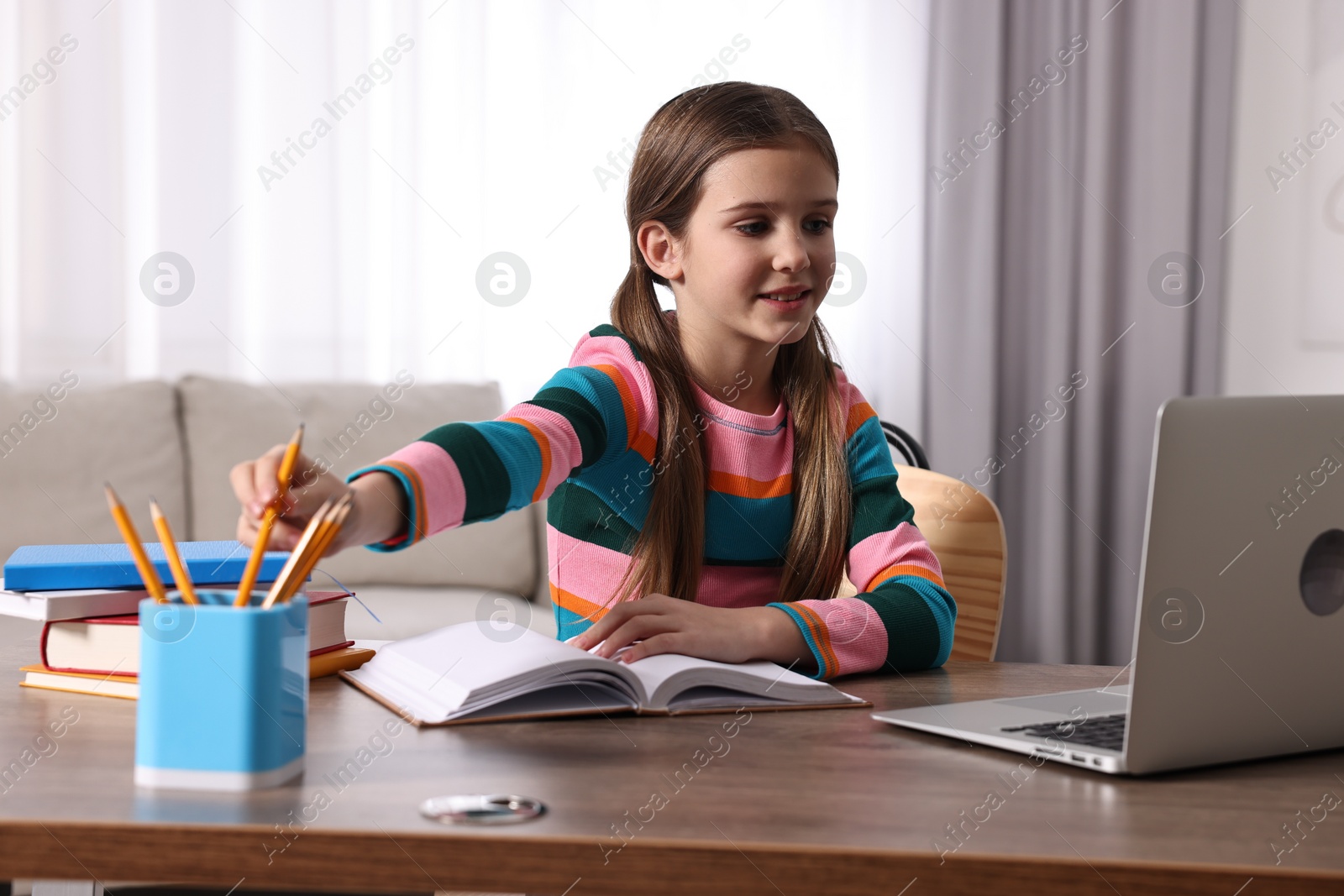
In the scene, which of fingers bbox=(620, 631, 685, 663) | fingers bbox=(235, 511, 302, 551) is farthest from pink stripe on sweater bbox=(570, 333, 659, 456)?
fingers bbox=(235, 511, 302, 551)

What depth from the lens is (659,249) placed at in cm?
133

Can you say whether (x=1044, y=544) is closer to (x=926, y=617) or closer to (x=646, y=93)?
(x=646, y=93)

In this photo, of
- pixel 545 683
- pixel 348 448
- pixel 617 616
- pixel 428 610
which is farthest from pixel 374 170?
pixel 545 683

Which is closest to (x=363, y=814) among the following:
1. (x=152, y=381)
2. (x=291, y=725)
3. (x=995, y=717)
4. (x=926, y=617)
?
(x=291, y=725)

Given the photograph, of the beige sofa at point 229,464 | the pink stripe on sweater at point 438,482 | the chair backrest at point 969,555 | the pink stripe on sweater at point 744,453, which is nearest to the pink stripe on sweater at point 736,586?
the pink stripe on sweater at point 744,453

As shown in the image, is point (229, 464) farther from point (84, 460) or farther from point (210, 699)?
point (210, 699)

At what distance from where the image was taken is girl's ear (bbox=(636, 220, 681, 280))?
1.31 meters

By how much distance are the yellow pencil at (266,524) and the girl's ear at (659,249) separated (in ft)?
2.44

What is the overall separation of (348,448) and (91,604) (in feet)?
5.63

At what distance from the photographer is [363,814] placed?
541 mm

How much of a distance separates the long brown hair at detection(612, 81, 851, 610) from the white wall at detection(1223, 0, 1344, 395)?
6.64ft

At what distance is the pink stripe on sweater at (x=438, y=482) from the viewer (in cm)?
76

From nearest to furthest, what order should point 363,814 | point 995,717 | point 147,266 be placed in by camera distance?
point 363,814
point 995,717
point 147,266

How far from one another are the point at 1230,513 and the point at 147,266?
2.69 metres
